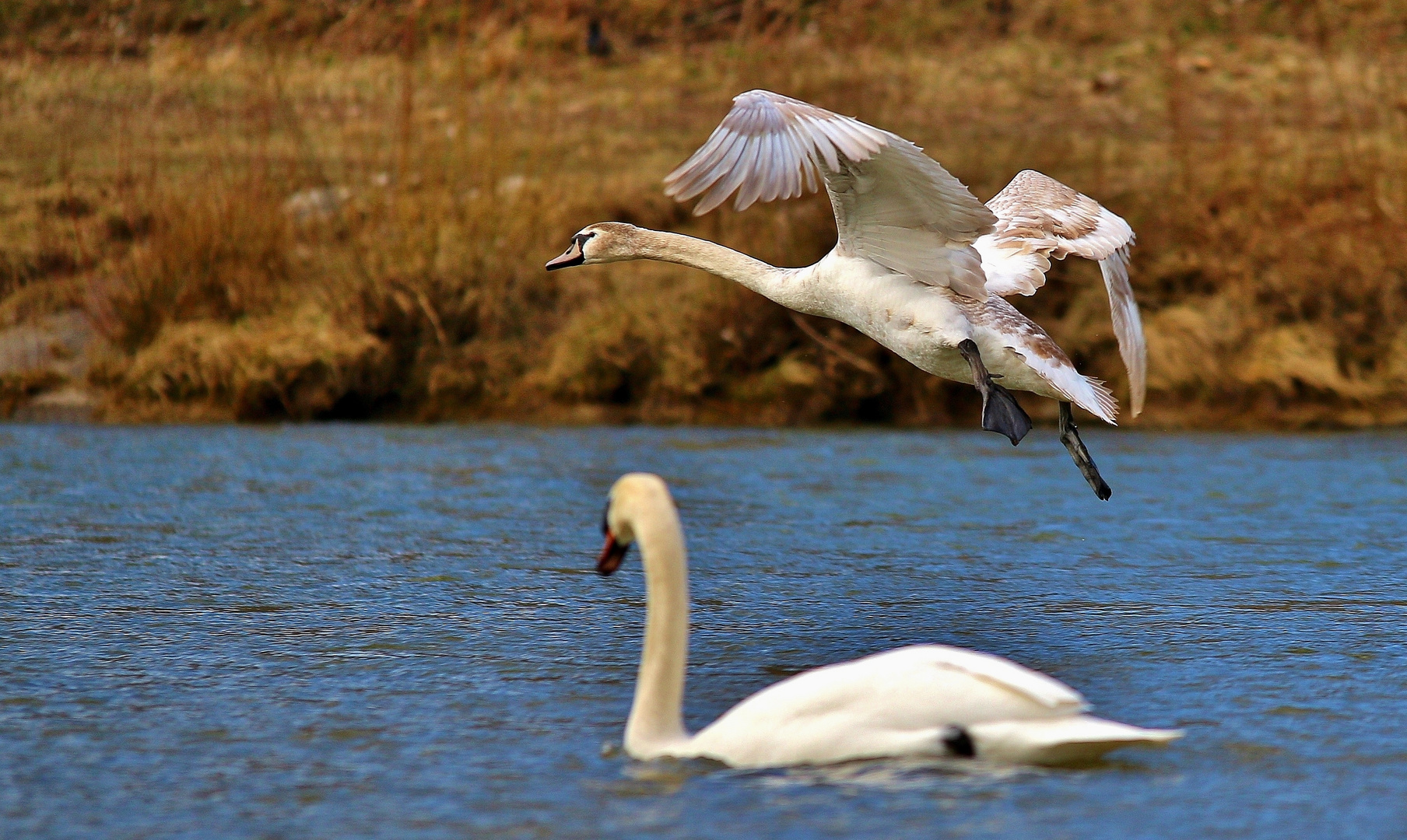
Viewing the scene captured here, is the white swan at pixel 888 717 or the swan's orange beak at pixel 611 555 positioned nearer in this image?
the white swan at pixel 888 717

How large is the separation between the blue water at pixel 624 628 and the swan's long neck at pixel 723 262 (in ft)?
4.03

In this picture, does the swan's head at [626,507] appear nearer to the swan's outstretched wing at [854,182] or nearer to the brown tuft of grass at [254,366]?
the swan's outstretched wing at [854,182]

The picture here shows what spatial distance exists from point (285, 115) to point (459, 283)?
193 cm

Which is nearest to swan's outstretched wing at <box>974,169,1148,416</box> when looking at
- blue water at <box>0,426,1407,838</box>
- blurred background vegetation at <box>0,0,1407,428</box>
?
blue water at <box>0,426,1407,838</box>

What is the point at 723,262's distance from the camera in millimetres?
7230

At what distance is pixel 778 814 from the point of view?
3895mm

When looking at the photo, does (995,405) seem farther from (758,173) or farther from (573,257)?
(573,257)

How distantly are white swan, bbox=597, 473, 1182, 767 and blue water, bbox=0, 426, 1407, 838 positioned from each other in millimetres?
79

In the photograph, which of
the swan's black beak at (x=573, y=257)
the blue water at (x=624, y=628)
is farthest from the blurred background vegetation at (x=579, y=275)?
the swan's black beak at (x=573, y=257)

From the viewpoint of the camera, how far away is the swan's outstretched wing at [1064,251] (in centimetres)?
729

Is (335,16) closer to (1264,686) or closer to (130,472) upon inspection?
(130,472)

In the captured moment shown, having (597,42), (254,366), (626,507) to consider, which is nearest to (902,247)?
(626,507)

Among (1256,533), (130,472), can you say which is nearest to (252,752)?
(1256,533)

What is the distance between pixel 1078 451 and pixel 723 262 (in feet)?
5.45
